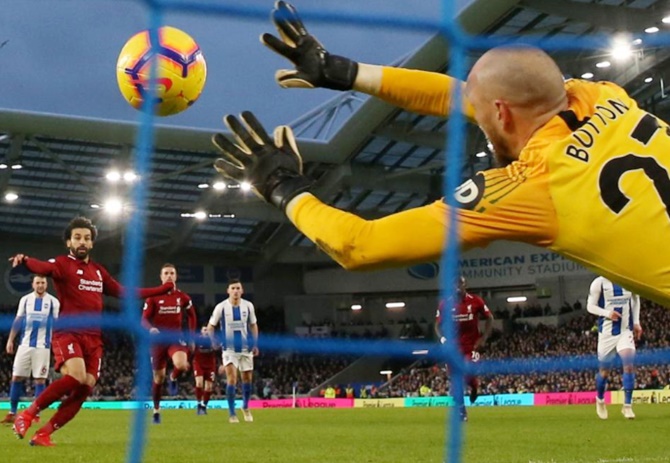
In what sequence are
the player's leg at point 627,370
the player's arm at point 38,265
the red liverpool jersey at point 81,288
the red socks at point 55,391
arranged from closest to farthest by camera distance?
the player's arm at point 38,265 → the red socks at point 55,391 → the red liverpool jersey at point 81,288 → the player's leg at point 627,370

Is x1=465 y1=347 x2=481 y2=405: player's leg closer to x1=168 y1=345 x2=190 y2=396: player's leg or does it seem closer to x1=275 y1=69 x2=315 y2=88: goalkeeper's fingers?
x1=168 y1=345 x2=190 y2=396: player's leg

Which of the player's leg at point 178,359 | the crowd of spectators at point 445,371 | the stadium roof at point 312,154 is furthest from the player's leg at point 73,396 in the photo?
the crowd of spectators at point 445,371

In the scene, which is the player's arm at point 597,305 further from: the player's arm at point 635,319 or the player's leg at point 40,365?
the player's leg at point 40,365

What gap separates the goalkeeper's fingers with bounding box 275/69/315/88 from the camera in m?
3.40

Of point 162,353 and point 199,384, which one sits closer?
point 162,353

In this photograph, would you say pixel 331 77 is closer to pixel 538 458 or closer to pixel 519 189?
pixel 519 189

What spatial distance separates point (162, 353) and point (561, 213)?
9946 mm

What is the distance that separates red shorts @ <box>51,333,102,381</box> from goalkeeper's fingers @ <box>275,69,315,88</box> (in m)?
5.11

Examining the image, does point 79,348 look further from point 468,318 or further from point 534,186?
point 468,318

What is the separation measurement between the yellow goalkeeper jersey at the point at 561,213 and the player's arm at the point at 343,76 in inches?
26.8

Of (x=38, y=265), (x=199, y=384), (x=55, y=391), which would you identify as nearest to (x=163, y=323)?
(x=199, y=384)

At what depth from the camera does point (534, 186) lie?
276cm

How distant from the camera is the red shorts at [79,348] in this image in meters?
7.85

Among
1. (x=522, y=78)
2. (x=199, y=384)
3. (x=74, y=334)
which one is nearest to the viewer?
(x=522, y=78)
